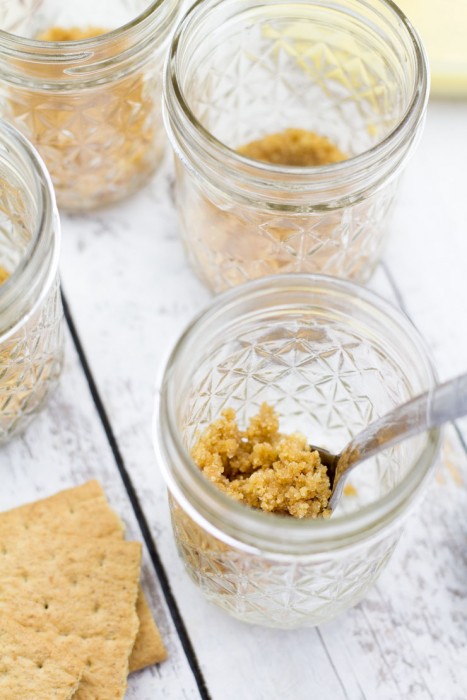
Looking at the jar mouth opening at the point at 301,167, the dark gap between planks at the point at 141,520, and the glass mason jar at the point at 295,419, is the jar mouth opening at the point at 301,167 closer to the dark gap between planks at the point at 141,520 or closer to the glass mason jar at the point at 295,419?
the glass mason jar at the point at 295,419

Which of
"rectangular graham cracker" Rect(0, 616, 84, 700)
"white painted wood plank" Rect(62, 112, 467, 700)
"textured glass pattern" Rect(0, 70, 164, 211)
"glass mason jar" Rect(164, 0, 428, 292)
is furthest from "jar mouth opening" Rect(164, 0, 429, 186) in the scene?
"rectangular graham cracker" Rect(0, 616, 84, 700)

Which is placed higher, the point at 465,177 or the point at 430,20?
the point at 430,20

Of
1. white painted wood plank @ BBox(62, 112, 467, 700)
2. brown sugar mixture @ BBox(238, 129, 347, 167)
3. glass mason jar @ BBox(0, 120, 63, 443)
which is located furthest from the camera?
brown sugar mixture @ BBox(238, 129, 347, 167)

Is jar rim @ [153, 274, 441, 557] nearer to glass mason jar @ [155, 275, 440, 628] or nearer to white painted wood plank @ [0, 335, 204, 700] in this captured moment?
glass mason jar @ [155, 275, 440, 628]

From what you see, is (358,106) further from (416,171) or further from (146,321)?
(146,321)

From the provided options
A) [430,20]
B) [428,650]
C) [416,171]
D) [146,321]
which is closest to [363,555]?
[428,650]

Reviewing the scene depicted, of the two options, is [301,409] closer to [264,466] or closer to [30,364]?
[264,466]
